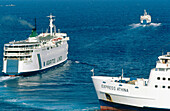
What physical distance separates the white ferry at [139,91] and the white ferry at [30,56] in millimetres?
34216

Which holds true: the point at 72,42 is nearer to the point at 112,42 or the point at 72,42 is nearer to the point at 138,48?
the point at 112,42

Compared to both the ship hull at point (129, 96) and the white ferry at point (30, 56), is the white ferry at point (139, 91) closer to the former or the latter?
the ship hull at point (129, 96)

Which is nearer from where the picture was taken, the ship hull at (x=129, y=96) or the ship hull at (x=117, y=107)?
the ship hull at (x=129, y=96)

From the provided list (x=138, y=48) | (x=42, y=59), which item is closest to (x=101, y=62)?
(x=42, y=59)

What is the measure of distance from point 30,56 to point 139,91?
139 feet

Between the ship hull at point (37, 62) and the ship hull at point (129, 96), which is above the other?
the ship hull at point (37, 62)

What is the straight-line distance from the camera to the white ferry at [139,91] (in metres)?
61.4

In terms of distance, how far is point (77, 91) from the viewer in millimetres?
80250

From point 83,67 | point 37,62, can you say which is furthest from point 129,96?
point 37,62

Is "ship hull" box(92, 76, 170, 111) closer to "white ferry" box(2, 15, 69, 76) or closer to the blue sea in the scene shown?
the blue sea

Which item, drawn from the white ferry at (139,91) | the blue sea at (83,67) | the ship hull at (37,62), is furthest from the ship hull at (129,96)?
the ship hull at (37,62)

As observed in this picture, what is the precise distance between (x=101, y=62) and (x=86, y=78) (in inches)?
633

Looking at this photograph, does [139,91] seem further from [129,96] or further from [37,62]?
[37,62]

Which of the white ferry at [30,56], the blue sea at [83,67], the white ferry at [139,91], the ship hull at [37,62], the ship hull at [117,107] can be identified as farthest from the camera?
the white ferry at [30,56]
